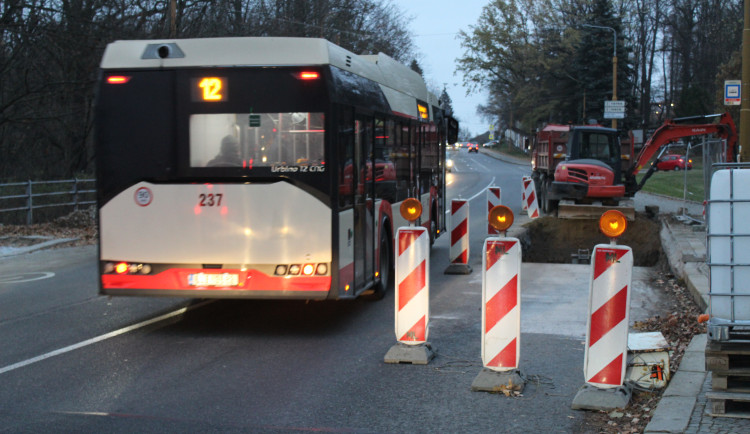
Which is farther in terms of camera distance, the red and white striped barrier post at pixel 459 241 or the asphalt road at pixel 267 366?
the red and white striped barrier post at pixel 459 241

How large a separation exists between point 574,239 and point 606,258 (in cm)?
1715

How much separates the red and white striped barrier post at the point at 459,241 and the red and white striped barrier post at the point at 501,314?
254 inches

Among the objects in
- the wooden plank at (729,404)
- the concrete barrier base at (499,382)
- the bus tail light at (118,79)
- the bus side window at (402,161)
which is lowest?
the concrete barrier base at (499,382)

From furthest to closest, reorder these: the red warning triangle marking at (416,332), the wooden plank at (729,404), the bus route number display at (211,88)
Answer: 1. the bus route number display at (211,88)
2. the red warning triangle marking at (416,332)
3. the wooden plank at (729,404)

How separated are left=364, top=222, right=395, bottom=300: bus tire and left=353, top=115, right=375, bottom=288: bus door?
605mm

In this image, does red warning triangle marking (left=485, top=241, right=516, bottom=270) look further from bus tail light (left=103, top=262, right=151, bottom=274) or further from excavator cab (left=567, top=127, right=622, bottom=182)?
excavator cab (left=567, top=127, right=622, bottom=182)

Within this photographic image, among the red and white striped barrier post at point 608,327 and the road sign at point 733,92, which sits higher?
the road sign at point 733,92

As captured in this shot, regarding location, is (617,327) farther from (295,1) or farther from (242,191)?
(295,1)

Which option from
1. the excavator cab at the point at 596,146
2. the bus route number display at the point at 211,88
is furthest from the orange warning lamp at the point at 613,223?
the excavator cab at the point at 596,146

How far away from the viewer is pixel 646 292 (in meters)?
11.5

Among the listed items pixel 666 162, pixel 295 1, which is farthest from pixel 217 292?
pixel 666 162

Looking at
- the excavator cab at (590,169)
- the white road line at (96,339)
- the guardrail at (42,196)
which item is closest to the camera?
the white road line at (96,339)

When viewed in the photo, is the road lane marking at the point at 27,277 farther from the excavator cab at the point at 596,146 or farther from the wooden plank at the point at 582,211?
the excavator cab at the point at 596,146

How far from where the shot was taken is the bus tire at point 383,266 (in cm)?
1059
